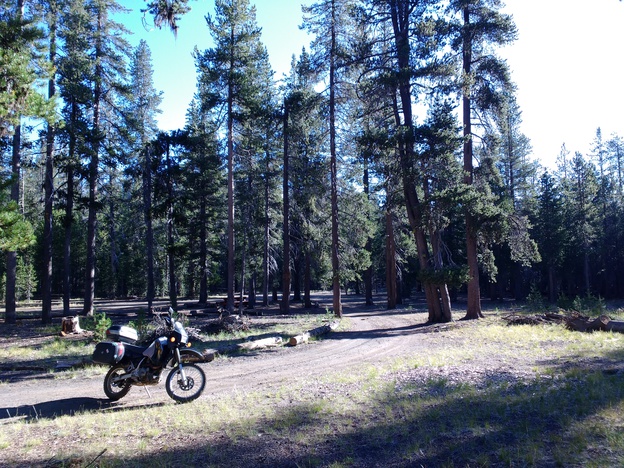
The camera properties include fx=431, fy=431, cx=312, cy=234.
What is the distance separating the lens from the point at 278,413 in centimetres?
645

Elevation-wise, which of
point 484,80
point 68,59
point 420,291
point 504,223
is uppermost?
point 68,59

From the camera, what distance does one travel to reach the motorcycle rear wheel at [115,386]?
7.50 metres

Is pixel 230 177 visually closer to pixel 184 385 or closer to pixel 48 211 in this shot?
pixel 48 211

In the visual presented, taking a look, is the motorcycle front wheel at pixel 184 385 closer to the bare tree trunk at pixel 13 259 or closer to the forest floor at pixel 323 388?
the forest floor at pixel 323 388

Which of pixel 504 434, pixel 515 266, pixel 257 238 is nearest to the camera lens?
pixel 504 434

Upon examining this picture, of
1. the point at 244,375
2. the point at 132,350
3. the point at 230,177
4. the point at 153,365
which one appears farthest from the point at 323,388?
the point at 230,177

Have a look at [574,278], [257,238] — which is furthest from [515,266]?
[257,238]

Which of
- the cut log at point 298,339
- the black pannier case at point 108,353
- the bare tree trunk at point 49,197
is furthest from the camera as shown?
the bare tree trunk at point 49,197

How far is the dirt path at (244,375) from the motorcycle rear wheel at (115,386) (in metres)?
0.14

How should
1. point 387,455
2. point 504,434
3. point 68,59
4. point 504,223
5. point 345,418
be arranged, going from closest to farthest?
point 387,455, point 504,434, point 345,418, point 504,223, point 68,59

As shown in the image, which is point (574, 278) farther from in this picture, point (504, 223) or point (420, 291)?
point (504, 223)

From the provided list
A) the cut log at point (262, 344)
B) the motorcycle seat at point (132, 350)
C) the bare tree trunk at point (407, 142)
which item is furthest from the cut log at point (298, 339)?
the motorcycle seat at point (132, 350)

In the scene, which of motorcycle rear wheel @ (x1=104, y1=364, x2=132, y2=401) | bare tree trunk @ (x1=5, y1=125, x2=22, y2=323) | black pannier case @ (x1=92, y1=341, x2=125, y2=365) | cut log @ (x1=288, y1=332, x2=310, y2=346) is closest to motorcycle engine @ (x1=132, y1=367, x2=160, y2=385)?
motorcycle rear wheel @ (x1=104, y1=364, x2=132, y2=401)

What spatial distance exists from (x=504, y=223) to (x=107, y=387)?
638 inches
